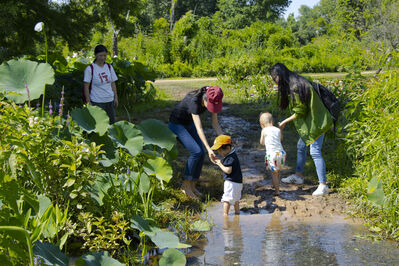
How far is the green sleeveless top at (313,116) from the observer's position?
487 centimetres

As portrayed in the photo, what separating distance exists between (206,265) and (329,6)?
6055cm

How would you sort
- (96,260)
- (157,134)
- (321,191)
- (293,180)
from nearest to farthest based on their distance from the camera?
(96,260) → (157,134) → (321,191) → (293,180)

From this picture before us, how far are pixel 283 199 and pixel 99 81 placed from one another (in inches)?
112

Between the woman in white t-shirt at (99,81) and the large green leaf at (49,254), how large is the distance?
299 centimetres

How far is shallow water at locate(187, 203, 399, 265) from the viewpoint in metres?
3.43

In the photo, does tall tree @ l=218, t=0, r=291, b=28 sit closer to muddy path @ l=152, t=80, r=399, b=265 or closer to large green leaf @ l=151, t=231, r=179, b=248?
muddy path @ l=152, t=80, r=399, b=265

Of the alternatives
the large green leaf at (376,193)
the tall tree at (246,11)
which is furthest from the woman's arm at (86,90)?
the tall tree at (246,11)

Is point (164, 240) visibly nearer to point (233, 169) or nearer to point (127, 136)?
point (127, 136)

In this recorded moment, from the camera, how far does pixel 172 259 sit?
10.3 feet

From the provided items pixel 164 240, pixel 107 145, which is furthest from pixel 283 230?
pixel 107 145

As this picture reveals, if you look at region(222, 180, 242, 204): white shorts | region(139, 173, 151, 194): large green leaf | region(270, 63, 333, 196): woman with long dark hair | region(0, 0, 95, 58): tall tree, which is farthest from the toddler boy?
region(0, 0, 95, 58): tall tree

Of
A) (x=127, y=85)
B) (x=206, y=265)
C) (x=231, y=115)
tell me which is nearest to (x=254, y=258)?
(x=206, y=265)

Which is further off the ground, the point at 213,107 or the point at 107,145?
the point at 213,107

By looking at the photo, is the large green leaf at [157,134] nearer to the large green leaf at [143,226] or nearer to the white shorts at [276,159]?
the large green leaf at [143,226]
